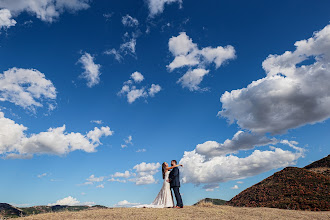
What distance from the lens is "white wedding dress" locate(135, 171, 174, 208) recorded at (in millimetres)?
15734

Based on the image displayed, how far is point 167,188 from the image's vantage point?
16.0 m

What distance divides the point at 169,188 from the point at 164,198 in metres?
0.71

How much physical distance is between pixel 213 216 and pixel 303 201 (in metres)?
20.0

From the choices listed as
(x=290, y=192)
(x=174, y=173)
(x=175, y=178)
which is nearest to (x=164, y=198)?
(x=175, y=178)

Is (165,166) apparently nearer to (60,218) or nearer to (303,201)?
(60,218)

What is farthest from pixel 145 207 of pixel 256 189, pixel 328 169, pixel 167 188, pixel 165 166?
pixel 328 169

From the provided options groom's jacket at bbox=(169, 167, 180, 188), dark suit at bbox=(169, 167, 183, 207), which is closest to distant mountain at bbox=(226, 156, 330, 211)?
dark suit at bbox=(169, 167, 183, 207)

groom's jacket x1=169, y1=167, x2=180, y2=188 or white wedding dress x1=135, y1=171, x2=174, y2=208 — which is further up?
groom's jacket x1=169, y1=167, x2=180, y2=188

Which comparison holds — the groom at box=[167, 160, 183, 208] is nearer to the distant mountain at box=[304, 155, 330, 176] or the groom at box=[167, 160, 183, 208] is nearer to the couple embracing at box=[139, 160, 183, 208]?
the couple embracing at box=[139, 160, 183, 208]

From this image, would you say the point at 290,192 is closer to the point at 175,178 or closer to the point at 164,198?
the point at 164,198

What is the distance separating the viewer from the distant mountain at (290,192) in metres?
27.7

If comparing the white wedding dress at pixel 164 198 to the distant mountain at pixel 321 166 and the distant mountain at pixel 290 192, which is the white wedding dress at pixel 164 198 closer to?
the distant mountain at pixel 290 192

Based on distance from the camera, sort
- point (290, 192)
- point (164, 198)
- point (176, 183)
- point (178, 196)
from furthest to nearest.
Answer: point (290, 192) < point (164, 198) < point (178, 196) < point (176, 183)

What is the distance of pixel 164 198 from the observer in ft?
52.1
